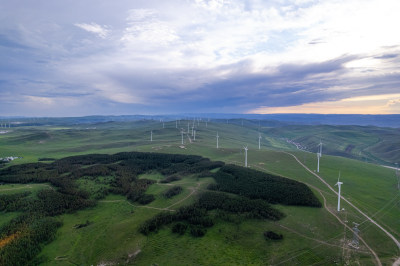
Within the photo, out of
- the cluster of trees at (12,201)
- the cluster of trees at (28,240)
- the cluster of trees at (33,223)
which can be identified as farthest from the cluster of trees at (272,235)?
the cluster of trees at (12,201)

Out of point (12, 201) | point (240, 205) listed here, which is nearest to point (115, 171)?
point (12, 201)

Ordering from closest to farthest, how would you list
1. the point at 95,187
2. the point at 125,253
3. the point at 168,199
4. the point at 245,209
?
the point at 125,253 → the point at 245,209 → the point at 168,199 → the point at 95,187

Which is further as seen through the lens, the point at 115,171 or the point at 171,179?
the point at 115,171

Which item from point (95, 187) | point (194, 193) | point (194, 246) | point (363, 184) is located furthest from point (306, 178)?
point (95, 187)

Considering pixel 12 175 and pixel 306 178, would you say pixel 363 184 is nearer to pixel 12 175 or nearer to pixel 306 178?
pixel 306 178

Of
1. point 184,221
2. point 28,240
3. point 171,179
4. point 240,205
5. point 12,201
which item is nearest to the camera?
point 28,240

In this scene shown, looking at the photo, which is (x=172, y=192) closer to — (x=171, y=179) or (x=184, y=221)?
(x=171, y=179)

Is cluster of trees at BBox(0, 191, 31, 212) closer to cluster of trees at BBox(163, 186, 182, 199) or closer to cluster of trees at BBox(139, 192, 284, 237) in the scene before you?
cluster of trees at BBox(139, 192, 284, 237)
